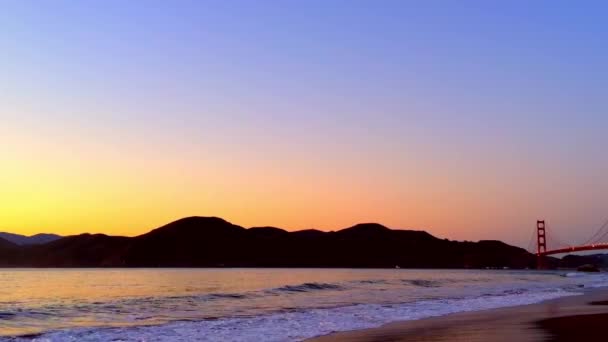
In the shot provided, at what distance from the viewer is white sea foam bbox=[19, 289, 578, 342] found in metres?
19.3

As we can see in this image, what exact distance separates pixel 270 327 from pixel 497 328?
6.84 m

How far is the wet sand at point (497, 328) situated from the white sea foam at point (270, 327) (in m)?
1.09

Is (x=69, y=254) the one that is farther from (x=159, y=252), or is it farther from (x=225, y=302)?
(x=225, y=302)

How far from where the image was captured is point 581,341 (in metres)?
17.3

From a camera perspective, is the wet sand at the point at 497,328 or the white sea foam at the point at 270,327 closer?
the wet sand at the point at 497,328

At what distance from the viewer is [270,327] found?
71.5 feet

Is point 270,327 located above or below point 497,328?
below

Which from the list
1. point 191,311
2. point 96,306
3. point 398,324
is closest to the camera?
point 398,324

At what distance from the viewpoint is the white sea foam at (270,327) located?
19312 millimetres

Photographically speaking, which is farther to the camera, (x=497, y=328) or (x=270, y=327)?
(x=270, y=327)

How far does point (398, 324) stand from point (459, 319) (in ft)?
9.43

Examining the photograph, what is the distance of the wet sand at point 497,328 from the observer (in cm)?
1838

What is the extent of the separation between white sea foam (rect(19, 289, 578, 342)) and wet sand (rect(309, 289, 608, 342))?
1.09 meters

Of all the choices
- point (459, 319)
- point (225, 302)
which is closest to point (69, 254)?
point (225, 302)
